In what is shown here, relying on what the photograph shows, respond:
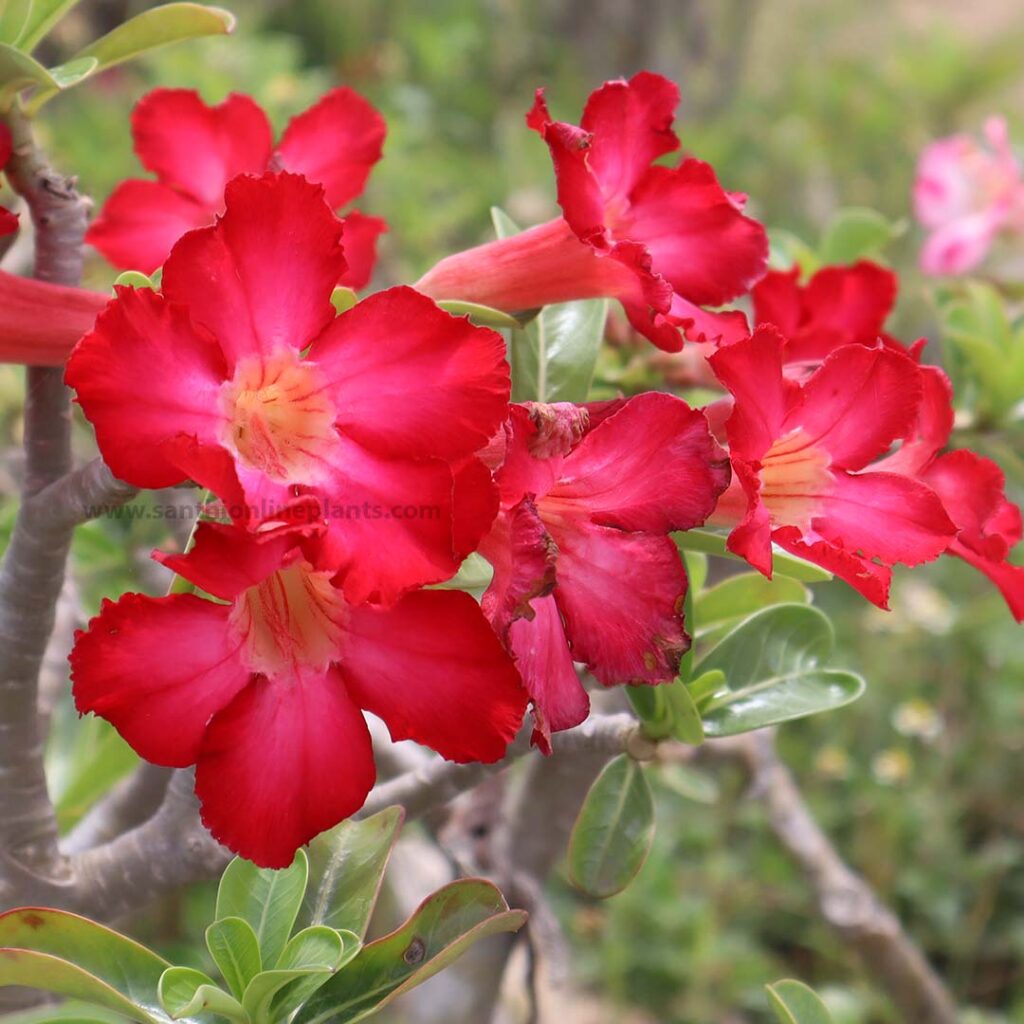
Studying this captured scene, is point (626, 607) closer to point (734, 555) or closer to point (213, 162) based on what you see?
point (734, 555)

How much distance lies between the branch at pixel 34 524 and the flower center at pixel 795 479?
278mm

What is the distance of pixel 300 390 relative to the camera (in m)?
0.41

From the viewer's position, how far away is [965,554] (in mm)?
492

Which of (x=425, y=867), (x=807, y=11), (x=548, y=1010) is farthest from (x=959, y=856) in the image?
(x=807, y=11)

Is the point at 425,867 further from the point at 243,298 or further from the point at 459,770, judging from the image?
the point at 243,298

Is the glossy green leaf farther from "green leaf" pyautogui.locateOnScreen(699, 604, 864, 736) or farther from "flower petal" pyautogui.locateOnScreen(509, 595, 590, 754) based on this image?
"flower petal" pyautogui.locateOnScreen(509, 595, 590, 754)

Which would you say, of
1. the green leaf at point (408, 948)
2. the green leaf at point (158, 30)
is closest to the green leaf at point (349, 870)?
the green leaf at point (408, 948)

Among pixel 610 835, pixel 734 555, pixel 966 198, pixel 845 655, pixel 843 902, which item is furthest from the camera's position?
pixel 845 655

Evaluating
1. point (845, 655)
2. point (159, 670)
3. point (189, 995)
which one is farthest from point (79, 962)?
point (845, 655)

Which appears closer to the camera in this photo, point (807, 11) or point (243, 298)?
point (243, 298)

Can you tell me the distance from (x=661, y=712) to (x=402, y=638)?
0.19m

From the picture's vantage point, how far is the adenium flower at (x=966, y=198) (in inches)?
50.7

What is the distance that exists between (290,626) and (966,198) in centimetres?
117

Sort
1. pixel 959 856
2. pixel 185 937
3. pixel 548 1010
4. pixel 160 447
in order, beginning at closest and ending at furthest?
pixel 160 447, pixel 548 1010, pixel 185 937, pixel 959 856
